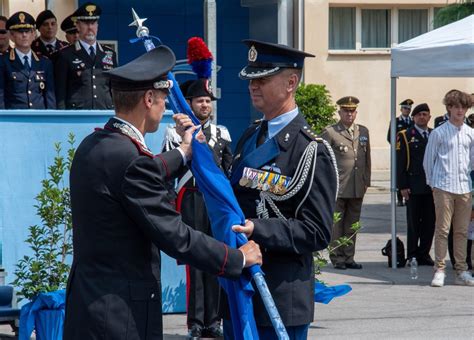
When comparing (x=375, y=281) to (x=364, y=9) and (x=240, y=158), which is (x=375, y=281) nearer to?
(x=240, y=158)

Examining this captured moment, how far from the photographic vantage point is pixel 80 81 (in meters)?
10.2

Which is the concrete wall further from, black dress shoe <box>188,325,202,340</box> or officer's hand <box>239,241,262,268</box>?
officer's hand <box>239,241,262,268</box>

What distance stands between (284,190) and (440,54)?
7.44 metres

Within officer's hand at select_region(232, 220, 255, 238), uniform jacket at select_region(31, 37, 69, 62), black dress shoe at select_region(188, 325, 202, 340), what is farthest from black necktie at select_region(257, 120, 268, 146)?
uniform jacket at select_region(31, 37, 69, 62)

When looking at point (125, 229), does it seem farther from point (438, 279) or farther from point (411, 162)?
point (411, 162)

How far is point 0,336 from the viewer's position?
335 inches

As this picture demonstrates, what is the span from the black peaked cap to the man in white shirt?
714 cm

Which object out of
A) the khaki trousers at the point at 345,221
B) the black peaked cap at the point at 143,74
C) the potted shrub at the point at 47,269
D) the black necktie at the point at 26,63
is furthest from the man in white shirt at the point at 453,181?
the black peaked cap at the point at 143,74

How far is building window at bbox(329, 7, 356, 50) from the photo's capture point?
28625 millimetres

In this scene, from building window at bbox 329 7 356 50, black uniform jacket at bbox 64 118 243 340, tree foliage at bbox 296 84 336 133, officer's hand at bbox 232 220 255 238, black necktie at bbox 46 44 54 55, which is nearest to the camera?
black uniform jacket at bbox 64 118 243 340

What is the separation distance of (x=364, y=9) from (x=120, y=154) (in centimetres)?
2529

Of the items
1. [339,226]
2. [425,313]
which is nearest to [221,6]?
[339,226]

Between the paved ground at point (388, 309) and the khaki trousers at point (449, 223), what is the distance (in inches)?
11.8

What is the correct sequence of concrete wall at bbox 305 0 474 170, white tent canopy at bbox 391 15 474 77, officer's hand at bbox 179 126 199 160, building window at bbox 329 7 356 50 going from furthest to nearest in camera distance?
building window at bbox 329 7 356 50
concrete wall at bbox 305 0 474 170
white tent canopy at bbox 391 15 474 77
officer's hand at bbox 179 126 199 160
